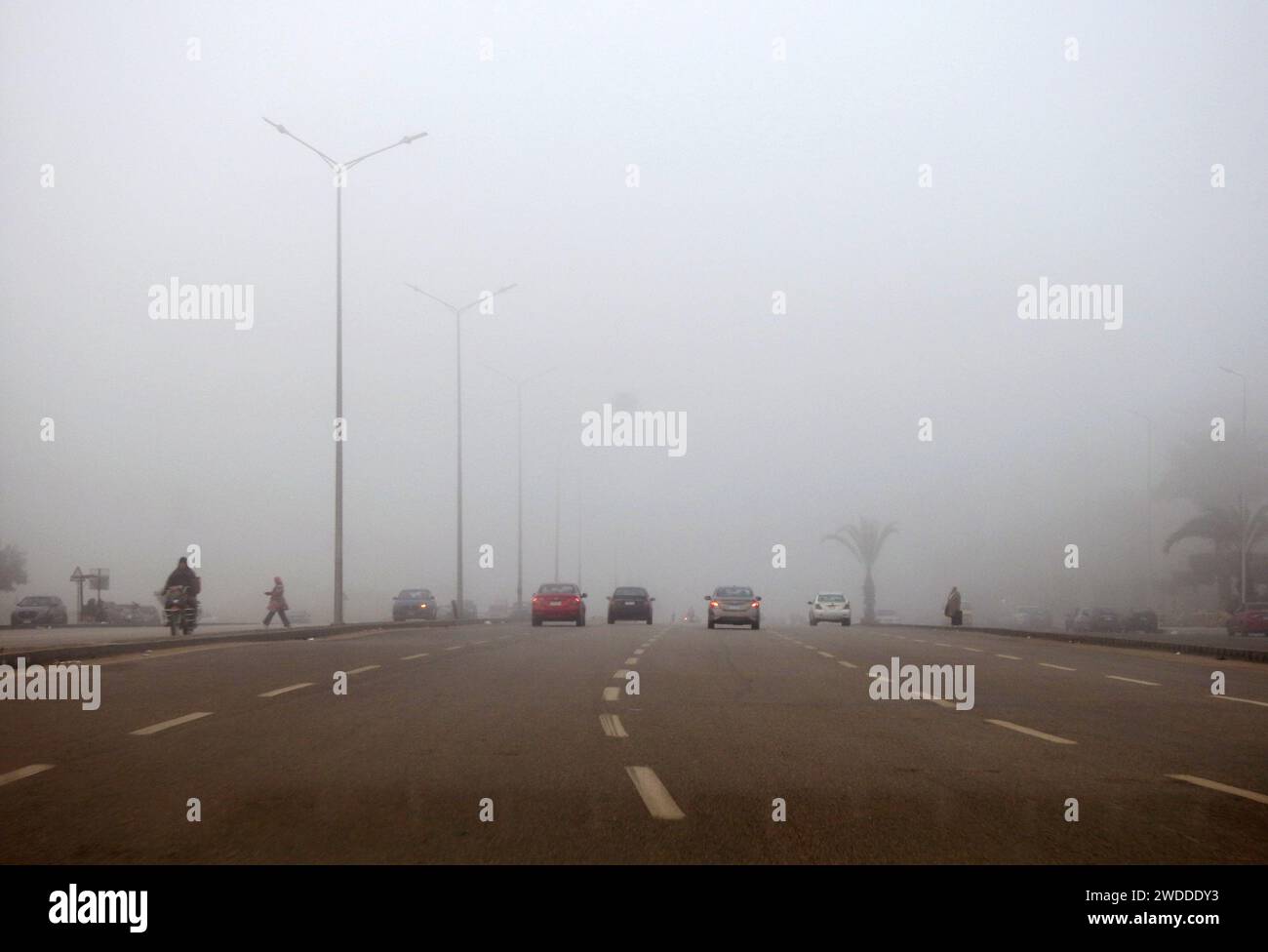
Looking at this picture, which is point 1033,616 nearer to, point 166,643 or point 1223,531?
point 1223,531

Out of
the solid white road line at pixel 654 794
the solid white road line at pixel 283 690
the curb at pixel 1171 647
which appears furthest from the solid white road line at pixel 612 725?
the curb at pixel 1171 647

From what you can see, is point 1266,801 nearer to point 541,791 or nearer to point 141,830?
point 541,791

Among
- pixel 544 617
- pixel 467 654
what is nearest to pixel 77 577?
pixel 544 617

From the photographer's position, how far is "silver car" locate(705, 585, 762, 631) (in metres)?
49.2

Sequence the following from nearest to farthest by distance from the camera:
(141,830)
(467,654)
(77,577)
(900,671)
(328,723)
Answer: (141,830) → (328,723) → (900,671) → (467,654) → (77,577)

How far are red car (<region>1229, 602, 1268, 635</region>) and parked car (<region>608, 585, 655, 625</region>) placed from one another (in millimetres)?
23575

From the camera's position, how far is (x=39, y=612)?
59.0m

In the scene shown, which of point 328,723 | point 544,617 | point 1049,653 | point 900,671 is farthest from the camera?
point 544,617

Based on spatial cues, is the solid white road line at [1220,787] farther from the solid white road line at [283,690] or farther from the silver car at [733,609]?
the silver car at [733,609]

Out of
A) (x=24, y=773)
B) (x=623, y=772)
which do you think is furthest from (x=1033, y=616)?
(x=24, y=773)

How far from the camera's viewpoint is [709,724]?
45.2ft

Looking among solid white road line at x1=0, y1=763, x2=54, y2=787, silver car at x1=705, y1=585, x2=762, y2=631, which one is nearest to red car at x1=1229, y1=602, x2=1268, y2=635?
silver car at x1=705, y1=585, x2=762, y2=631

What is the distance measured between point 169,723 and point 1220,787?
9.06 meters
